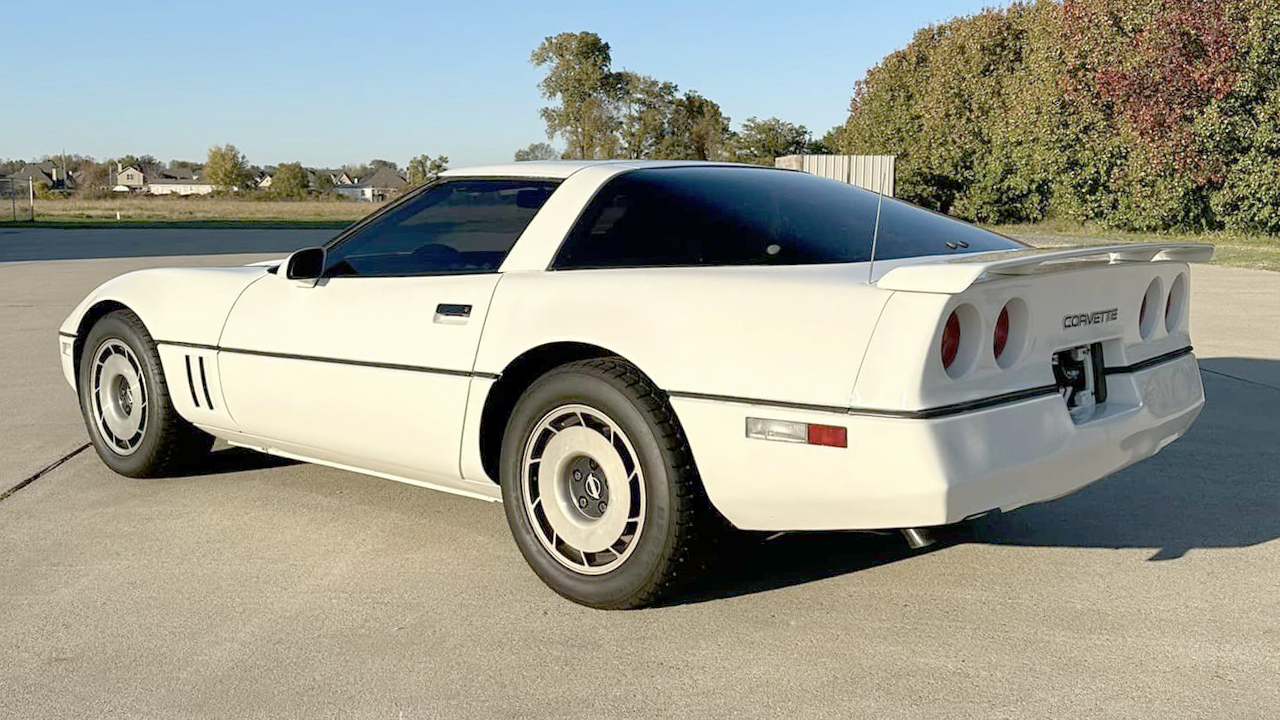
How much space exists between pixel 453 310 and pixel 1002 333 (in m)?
1.77

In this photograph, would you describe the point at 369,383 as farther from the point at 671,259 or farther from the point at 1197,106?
the point at 1197,106

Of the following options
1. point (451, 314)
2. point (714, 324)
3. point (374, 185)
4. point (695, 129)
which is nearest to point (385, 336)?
point (451, 314)

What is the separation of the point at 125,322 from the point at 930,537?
362cm

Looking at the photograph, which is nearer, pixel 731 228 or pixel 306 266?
pixel 731 228

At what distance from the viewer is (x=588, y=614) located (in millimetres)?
3742

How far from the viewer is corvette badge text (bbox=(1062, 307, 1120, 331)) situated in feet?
Result: 11.8

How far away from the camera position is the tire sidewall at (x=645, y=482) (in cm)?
354

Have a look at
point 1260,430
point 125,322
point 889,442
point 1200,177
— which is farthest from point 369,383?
point 1200,177

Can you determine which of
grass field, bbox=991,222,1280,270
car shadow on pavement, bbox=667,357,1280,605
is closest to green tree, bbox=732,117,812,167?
grass field, bbox=991,222,1280,270

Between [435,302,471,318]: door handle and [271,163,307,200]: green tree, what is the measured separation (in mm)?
106759

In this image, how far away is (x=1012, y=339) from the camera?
3.42m

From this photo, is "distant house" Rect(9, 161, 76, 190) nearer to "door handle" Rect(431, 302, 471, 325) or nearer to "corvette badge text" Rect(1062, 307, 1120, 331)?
"door handle" Rect(431, 302, 471, 325)

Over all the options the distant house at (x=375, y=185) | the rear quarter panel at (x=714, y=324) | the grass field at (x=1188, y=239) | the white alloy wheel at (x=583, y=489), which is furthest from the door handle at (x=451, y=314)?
the distant house at (x=375, y=185)

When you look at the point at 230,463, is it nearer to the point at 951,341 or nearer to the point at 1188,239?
the point at 951,341
